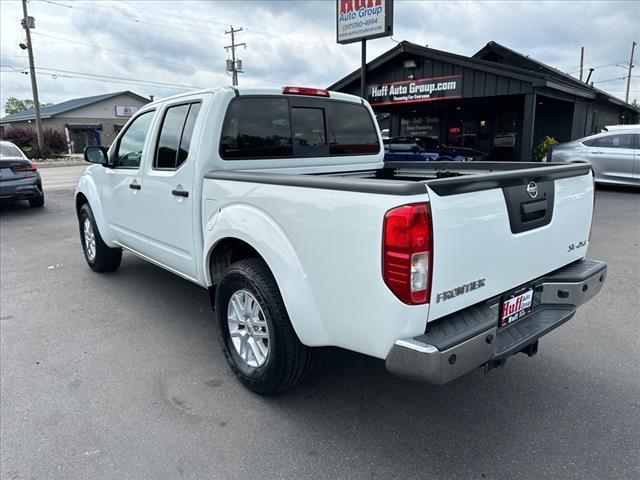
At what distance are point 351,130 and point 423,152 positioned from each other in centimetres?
1118

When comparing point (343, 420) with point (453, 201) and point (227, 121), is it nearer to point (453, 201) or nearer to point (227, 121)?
point (453, 201)

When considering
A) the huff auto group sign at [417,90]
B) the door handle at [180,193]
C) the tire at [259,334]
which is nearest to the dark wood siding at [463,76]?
the huff auto group sign at [417,90]

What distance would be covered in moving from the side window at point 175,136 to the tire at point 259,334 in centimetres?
118

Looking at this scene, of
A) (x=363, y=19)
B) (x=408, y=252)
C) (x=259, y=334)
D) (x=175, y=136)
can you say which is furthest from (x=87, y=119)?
(x=408, y=252)

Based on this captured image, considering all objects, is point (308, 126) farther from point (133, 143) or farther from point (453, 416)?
point (453, 416)

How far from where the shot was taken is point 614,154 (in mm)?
12031

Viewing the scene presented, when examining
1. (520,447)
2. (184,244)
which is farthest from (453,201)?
(184,244)

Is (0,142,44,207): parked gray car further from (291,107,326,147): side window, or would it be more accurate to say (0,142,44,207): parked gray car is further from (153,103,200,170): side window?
(291,107,326,147): side window

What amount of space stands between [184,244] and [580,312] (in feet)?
11.8

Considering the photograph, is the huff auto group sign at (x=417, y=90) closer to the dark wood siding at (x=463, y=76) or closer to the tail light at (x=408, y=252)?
the dark wood siding at (x=463, y=76)

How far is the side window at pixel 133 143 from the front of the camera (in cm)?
439

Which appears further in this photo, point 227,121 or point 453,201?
point 227,121

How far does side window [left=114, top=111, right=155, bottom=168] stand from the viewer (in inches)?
173

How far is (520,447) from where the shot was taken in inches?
101
